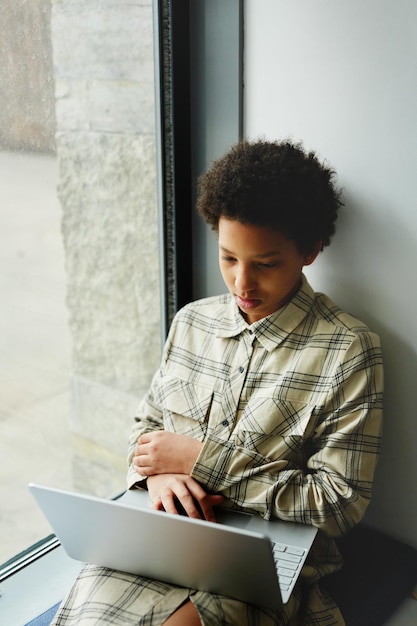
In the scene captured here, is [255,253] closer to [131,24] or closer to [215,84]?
[215,84]

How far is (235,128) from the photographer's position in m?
1.52

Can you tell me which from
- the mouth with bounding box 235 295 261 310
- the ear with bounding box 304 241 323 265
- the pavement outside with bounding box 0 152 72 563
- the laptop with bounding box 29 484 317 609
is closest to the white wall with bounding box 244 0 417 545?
the ear with bounding box 304 241 323 265

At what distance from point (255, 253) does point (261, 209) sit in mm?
77

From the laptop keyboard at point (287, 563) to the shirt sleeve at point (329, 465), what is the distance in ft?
0.17

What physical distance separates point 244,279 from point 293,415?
26 centimetres

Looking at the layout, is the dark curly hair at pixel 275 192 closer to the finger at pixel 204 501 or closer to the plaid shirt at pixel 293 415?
the plaid shirt at pixel 293 415

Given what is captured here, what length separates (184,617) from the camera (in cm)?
108

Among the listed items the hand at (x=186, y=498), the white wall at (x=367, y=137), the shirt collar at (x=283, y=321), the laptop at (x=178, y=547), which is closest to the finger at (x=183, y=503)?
the hand at (x=186, y=498)

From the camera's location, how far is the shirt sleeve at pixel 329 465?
121 centimetres

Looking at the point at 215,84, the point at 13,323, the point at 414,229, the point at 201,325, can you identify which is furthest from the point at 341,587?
the point at 215,84

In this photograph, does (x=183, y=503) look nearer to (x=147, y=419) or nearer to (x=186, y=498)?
(x=186, y=498)

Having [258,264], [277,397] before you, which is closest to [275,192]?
[258,264]

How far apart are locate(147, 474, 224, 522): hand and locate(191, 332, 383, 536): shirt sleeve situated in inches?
0.8

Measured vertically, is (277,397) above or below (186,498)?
above
